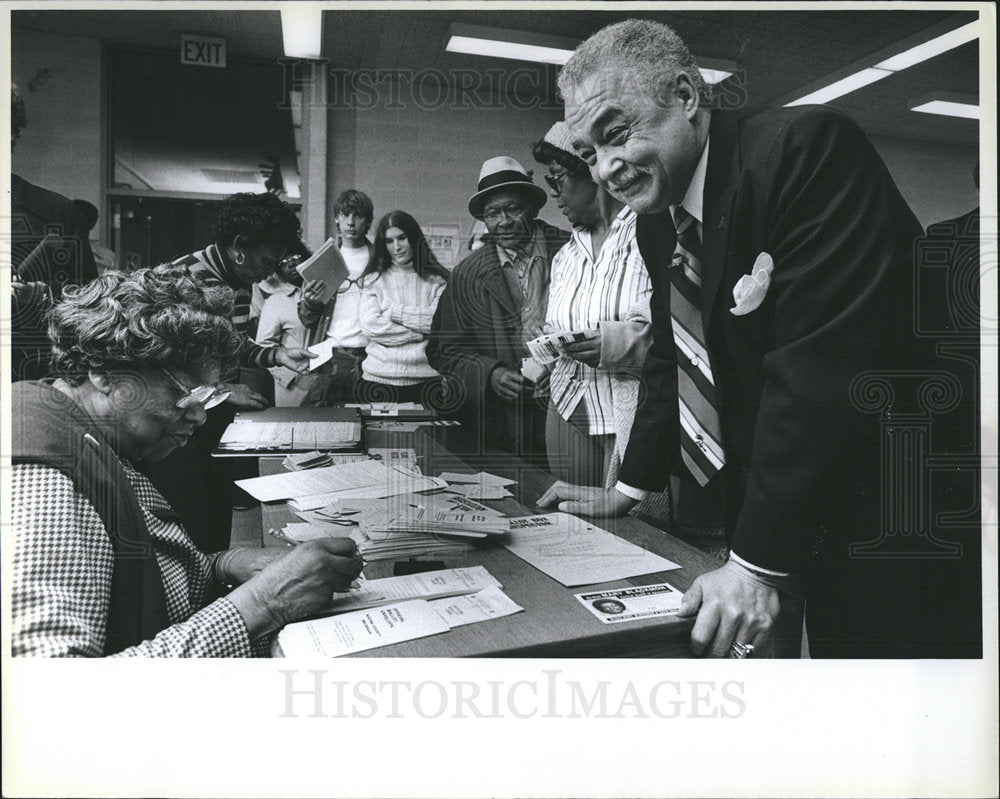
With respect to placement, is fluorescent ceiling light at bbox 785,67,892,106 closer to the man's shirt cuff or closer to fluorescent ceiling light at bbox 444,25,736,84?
fluorescent ceiling light at bbox 444,25,736,84

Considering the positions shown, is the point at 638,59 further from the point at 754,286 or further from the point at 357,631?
the point at 357,631

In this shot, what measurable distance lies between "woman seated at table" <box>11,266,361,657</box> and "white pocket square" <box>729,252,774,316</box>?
1108mm

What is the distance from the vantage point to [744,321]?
6.65 ft

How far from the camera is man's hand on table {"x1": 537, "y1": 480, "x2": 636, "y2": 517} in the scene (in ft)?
7.19

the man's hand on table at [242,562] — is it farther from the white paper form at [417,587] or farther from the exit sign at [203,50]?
the exit sign at [203,50]

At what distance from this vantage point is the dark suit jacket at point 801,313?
190 cm

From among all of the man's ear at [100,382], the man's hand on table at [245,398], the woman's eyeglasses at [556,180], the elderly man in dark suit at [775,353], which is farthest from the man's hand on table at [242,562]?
the woman's eyeglasses at [556,180]

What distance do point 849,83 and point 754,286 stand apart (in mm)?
666

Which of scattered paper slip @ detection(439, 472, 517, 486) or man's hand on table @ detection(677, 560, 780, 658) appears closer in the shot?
man's hand on table @ detection(677, 560, 780, 658)

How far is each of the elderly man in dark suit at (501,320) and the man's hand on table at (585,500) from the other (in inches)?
5.1

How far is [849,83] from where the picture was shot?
2.17 meters

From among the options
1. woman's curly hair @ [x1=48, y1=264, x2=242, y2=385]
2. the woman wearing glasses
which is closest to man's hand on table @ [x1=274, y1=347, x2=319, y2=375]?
the woman wearing glasses

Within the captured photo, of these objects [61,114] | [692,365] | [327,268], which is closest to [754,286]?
[692,365]

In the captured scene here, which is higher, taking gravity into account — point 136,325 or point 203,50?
point 203,50
